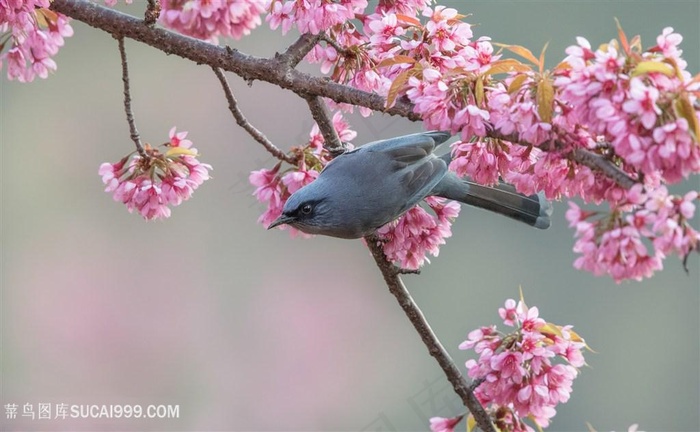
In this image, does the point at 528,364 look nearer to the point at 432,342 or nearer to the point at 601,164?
the point at 432,342

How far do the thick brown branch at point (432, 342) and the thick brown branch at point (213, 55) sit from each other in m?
0.59

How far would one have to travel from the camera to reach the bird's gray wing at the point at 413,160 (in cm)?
284

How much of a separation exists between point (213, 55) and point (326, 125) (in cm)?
43

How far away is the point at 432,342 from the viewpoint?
2.62 m

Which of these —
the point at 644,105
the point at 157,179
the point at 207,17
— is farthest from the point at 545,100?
the point at 157,179

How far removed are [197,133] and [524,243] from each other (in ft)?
12.0

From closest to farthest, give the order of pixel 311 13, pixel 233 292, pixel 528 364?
pixel 311 13
pixel 528 364
pixel 233 292

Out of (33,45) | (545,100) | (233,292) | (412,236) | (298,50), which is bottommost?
(545,100)

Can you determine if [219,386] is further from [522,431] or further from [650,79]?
[650,79]

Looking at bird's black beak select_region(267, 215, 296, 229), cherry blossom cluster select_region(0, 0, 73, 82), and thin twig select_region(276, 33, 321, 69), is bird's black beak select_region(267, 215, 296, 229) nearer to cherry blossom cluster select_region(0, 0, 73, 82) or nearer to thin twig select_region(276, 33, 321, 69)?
thin twig select_region(276, 33, 321, 69)

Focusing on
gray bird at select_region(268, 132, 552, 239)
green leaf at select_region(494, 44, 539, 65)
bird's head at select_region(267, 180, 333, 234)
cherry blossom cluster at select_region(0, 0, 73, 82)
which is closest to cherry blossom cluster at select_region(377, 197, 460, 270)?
gray bird at select_region(268, 132, 552, 239)

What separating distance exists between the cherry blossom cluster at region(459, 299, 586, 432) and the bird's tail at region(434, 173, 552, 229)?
0.53 metres

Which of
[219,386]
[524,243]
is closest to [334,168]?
[219,386]

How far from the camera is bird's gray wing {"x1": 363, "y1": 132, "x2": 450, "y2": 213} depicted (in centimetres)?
284
